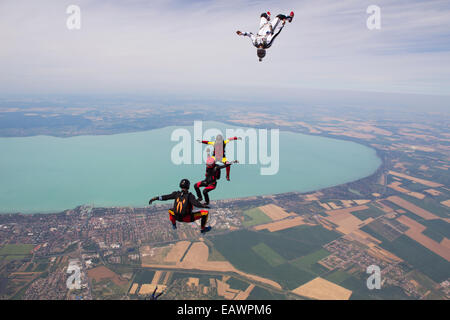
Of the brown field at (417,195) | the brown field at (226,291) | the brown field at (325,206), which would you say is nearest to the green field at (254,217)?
the brown field at (226,291)

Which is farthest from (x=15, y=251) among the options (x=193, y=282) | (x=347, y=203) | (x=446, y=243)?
(x=446, y=243)

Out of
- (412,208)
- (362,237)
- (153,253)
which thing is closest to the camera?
(153,253)

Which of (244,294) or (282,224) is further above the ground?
(282,224)

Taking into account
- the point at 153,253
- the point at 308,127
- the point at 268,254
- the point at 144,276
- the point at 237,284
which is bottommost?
the point at 237,284

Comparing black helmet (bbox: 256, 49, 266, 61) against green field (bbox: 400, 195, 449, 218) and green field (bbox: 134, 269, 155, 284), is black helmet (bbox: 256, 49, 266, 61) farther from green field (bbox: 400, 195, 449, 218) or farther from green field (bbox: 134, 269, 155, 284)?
green field (bbox: 400, 195, 449, 218)

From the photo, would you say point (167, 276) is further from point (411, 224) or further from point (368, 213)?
point (411, 224)
